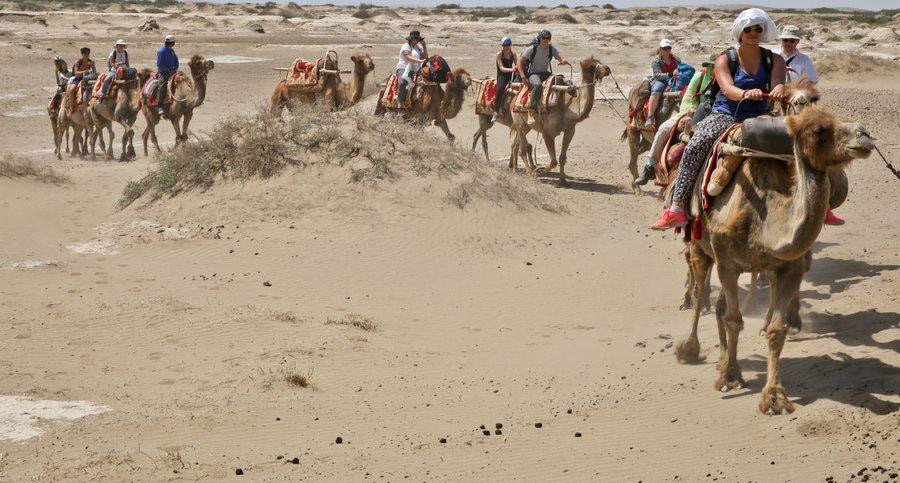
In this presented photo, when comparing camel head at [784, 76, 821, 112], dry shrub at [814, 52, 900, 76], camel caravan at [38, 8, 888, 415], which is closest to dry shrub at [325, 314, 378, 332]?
camel caravan at [38, 8, 888, 415]

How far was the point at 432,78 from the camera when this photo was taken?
70.5 ft

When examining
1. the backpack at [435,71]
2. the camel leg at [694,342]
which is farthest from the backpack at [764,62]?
the backpack at [435,71]

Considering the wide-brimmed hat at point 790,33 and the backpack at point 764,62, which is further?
the wide-brimmed hat at point 790,33

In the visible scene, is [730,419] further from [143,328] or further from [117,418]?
[143,328]

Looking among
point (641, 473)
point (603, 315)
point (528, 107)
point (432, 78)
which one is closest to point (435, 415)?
point (641, 473)

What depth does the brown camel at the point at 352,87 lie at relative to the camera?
72.8 feet

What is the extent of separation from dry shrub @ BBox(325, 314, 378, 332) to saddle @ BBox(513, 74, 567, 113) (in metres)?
8.92

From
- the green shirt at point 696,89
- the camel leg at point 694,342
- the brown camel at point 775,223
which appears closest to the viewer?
the brown camel at point 775,223

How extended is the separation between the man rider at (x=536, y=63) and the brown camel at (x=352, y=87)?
3.51 meters

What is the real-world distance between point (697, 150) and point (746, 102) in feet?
1.73

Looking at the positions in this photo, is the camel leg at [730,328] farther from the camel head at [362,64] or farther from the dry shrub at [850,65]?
the dry shrub at [850,65]

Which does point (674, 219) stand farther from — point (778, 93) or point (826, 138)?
point (826, 138)

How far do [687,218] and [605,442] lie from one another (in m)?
1.99

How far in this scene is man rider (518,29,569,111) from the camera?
1986 cm
